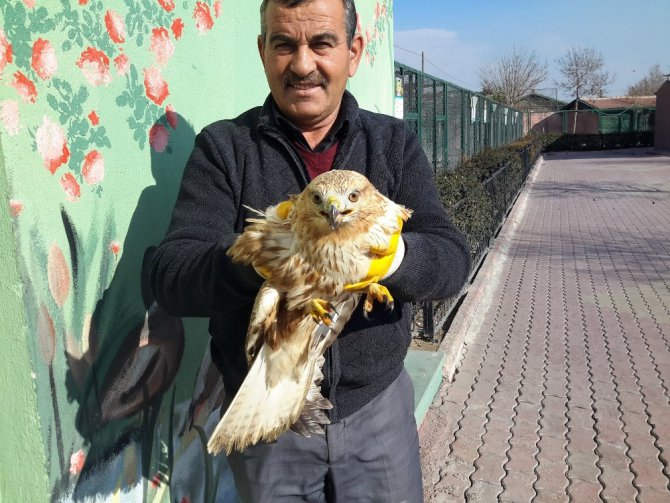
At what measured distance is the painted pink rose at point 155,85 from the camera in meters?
1.99

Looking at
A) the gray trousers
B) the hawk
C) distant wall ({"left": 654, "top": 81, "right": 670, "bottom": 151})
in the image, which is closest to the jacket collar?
the hawk

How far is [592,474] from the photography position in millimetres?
3605

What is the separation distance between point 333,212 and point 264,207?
0.41 m

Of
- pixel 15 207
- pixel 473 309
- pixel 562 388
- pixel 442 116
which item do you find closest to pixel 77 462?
pixel 15 207

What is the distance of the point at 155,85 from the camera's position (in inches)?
79.8

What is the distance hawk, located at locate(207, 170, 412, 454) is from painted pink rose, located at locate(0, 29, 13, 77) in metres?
0.71

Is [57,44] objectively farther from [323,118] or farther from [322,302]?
[322,302]

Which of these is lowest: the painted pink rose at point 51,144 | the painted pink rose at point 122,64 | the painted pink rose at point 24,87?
the painted pink rose at point 51,144

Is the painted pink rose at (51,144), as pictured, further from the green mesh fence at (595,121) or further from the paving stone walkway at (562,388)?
the green mesh fence at (595,121)

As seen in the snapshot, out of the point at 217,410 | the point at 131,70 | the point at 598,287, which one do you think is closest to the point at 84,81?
the point at 131,70

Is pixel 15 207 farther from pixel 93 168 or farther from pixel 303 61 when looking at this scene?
pixel 303 61

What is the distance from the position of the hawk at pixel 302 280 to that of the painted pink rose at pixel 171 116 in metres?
0.75

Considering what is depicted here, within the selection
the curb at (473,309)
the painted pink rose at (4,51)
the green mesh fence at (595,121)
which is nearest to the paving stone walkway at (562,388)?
the curb at (473,309)

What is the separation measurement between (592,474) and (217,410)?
2440 millimetres
